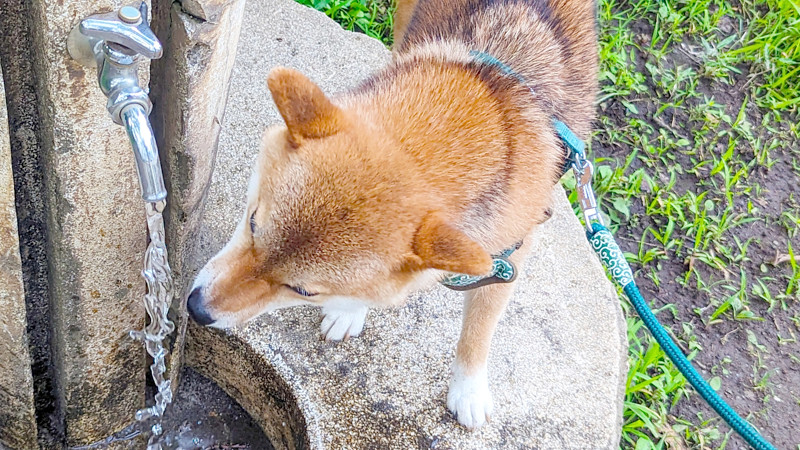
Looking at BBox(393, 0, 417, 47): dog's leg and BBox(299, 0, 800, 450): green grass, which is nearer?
BBox(393, 0, 417, 47): dog's leg

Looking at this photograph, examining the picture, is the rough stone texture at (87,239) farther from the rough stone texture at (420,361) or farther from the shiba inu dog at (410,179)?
the rough stone texture at (420,361)

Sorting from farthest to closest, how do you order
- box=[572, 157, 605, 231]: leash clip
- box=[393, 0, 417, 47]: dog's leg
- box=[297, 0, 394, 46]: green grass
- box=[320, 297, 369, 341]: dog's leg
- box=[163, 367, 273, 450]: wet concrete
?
1. box=[297, 0, 394, 46]: green grass
2. box=[393, 0, 417, 47]: dog's leg
3. box=[163, 367, 273, 450]: wet concrete
4. box=[320, 297, 369, 341]: dog's leg
5. box=[572, 157, 605, 231]: leash clip

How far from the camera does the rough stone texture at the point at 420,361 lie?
2479mm

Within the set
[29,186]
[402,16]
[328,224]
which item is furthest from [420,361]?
[402,16]

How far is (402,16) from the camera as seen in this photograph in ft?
10.7

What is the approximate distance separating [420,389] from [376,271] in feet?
2.78

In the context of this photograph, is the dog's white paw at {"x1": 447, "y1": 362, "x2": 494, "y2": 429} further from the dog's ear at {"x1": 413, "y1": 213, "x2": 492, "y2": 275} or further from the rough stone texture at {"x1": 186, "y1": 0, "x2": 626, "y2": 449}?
the dog's ear at {"x1": 413, "y1": 213, "x2": 492, "y2": 275}

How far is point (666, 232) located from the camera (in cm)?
396

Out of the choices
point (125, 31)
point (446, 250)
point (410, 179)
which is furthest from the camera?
point (410, 179)

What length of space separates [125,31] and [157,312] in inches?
43.4

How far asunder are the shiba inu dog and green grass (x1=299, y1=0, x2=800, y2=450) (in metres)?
1.52

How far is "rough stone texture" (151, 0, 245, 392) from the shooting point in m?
1.83

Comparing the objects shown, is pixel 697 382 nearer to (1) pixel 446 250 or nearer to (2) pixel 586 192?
(2) pixel 586 192

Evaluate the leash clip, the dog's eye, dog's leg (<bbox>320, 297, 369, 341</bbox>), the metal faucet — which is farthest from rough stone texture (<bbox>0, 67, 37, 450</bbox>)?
the leash clip
